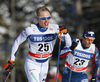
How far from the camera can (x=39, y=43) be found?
15.3 ft

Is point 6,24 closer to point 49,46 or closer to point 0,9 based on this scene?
point 0,9

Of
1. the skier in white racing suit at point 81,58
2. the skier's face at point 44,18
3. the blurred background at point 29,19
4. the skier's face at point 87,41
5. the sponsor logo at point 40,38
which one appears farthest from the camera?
the blurred background at point 29,19

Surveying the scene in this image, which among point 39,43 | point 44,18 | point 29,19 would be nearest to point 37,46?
point 39,43

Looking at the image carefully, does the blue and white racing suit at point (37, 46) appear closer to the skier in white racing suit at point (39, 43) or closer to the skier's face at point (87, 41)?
the skier in white racing suit at point (39, 43)

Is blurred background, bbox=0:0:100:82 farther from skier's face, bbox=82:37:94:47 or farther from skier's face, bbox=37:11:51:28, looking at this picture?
skier's face, bbox=37:11:51:28

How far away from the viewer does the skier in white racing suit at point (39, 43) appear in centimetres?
460

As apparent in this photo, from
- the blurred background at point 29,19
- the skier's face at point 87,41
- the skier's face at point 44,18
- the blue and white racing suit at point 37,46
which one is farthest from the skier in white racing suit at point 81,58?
the blurred background at point 29,19

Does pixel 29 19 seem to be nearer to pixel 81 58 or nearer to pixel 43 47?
pixel 81 58

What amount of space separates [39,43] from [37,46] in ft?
0.24

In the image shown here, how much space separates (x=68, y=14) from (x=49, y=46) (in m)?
12.3

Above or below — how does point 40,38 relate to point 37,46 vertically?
above

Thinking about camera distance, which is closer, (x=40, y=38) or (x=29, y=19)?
(x=40, y=38)

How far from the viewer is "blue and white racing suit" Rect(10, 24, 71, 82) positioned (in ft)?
15.2

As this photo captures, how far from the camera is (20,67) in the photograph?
599 inches
